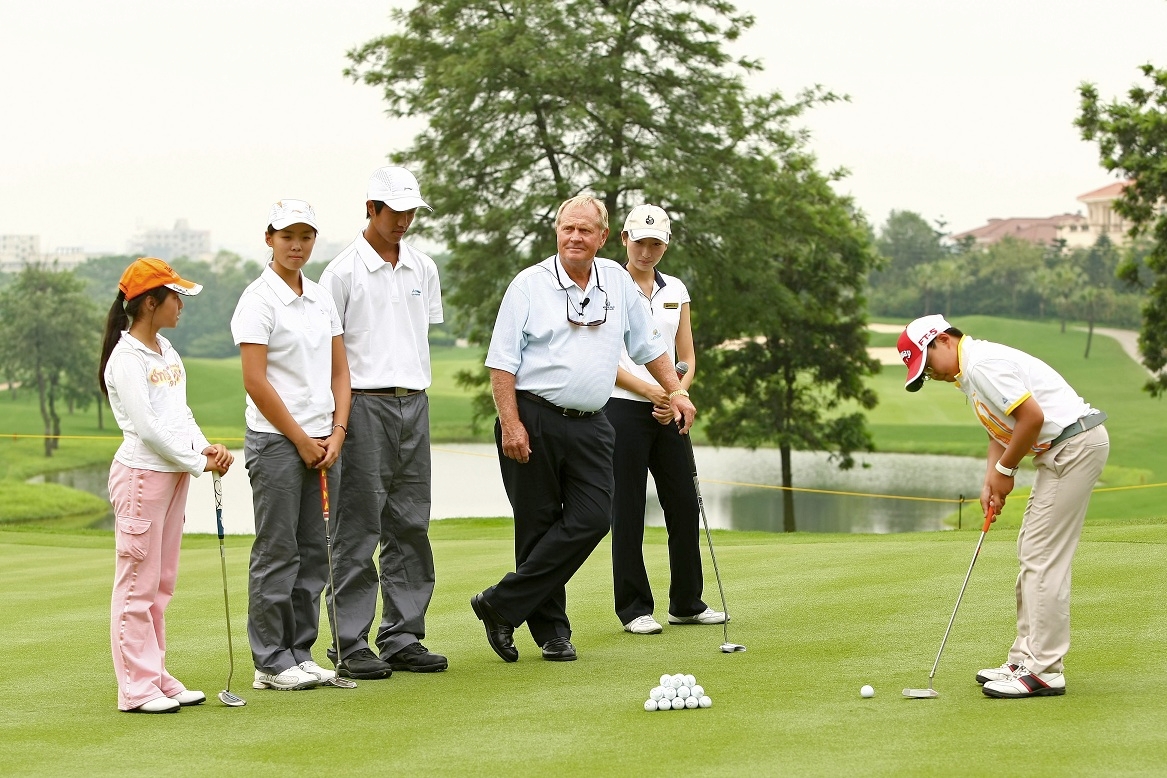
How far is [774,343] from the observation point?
3269cm

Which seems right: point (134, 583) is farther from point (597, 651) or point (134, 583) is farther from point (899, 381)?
point (899, 381)

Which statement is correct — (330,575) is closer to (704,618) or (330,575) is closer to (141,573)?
(141,573)

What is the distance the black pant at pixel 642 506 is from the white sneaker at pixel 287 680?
201cm

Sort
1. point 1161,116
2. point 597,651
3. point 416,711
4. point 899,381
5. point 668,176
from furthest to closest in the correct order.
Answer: point 899,381, point 668,176, point 1161,116, point 597,651, point 416,711

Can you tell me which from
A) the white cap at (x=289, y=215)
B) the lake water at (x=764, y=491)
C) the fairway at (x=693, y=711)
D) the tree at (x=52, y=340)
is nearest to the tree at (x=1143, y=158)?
the lake water at (x=764, y=491)

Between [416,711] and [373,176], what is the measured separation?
2340 millimetres

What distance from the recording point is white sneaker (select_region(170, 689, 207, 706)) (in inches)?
212

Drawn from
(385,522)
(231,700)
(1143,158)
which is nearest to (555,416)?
(385,522)

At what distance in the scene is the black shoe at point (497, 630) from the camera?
6.38 metres

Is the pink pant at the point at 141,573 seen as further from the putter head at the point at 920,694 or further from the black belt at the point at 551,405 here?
the putter head at the point at 920,694

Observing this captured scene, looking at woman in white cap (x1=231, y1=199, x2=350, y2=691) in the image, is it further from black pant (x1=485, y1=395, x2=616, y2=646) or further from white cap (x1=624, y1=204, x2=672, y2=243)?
white cap (x1=624, y1=204, x2=672, y2=243)

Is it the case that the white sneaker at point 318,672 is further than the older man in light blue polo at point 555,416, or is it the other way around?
the older man in light blue polo at point 555,416

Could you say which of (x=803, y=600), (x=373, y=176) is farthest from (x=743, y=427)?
(x=373, y=176)

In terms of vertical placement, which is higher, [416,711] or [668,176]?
[668,176]
